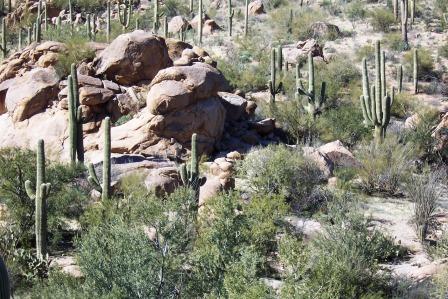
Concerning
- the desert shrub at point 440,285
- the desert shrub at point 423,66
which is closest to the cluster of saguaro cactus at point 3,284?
the desert shrub at point 440,285

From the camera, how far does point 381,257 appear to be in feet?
36.7

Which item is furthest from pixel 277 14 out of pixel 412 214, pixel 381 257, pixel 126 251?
pixel 126 251

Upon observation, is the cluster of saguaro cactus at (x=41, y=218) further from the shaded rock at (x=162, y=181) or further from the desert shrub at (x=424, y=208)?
the desert shrub at (x=424, y=208)

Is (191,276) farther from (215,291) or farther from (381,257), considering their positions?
(381,257)

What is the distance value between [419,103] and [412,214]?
12.8m

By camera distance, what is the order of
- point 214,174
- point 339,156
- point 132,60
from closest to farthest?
point 214,174 → point 339,156 → point 132,60

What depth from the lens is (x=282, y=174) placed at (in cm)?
1482

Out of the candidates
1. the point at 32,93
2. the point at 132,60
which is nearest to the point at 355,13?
the point at 132,60

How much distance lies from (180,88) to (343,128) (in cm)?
631

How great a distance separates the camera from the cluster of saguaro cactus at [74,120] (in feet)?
53.3

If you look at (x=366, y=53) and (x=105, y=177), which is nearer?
(x=105, y=177)

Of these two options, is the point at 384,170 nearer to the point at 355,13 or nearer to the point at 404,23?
the point at 404,23

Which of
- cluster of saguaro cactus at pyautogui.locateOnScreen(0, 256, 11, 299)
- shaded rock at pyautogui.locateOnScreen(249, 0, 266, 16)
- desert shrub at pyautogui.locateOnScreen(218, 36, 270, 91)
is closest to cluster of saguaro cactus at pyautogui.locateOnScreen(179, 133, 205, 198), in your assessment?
cluster of saguaro cactus at pyautogui.locateOnScreen(0, 256, 11, 299)

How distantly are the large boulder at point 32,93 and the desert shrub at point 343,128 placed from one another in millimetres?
9627
